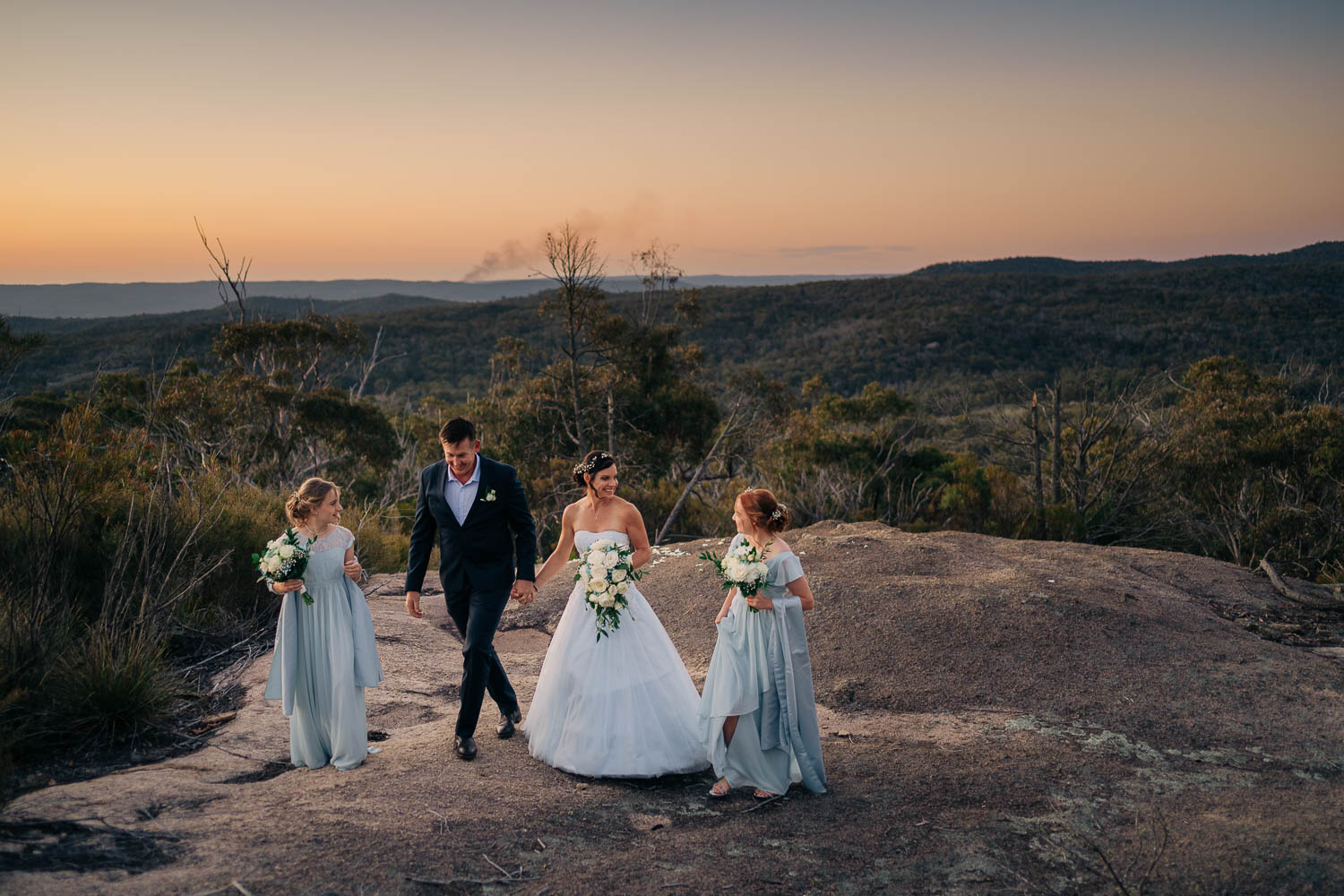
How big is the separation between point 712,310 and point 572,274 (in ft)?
134

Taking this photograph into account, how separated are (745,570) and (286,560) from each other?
101 inches

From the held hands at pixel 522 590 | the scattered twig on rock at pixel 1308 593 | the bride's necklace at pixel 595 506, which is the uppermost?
the bride's necklace at pixel 595 506

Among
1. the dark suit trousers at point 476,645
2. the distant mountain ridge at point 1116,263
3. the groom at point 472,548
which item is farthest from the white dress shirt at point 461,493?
the distant mountain ridge at point 1116,263

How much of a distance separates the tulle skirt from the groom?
0.37 meters

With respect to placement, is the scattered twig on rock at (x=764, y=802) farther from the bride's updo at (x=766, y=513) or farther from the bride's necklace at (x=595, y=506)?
the bride's necklace at (x=595, y=506)

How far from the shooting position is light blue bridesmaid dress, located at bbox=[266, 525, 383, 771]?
5.18 metres

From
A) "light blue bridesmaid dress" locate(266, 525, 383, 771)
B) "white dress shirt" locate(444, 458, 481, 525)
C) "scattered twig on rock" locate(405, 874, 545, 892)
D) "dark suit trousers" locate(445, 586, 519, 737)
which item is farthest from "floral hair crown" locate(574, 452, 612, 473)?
"scattered twig on rock" locate(405, 874, 545, 892)

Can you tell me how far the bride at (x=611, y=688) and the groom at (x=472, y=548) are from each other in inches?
10.8

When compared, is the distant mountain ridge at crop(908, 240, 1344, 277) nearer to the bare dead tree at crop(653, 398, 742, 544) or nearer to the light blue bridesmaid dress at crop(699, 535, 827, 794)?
the bare dead tree at crop(653, 398, 742, 544)

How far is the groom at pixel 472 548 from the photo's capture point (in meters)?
5.34

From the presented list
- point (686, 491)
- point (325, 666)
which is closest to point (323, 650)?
point (325, 666)

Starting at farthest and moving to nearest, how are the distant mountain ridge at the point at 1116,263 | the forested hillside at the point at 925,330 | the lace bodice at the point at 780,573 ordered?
the distant mountain ridge at the point at 1116,263 → the forested hillside at the point at 925,330 → the lace bodice at the point at 780,573

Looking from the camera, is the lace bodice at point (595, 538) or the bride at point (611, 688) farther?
the lace bodice at point (595, 538)

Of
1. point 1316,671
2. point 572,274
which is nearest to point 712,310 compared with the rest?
point 572,274
